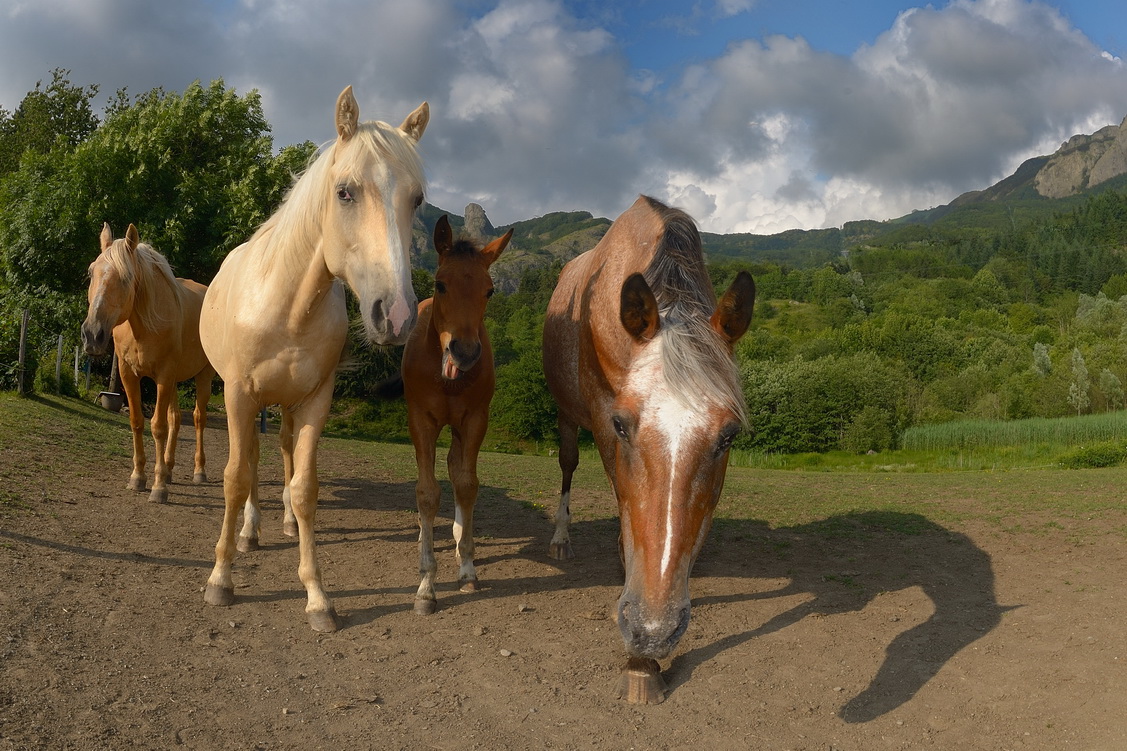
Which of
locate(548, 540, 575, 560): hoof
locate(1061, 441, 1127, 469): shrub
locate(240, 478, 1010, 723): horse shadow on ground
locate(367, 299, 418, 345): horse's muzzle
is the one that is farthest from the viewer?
locate(1061, 441, 1127, 469): shrub

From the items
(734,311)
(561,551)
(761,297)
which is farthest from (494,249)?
(761,297)

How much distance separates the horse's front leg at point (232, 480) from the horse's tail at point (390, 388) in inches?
84.5

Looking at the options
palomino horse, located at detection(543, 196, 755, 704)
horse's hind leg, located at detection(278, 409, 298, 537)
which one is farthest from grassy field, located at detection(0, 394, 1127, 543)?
palomino horse, located at detection(543, 196, 755, 704)

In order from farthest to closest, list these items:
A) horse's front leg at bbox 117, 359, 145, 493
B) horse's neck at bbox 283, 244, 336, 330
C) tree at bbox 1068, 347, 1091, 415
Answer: tree at bbox 1068, 347, 1091, 415, horse's front leg at bbox 117, 359, 145, 493, horse's neck at bbox 283, 244, 336, 330

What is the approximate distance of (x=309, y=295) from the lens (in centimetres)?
458

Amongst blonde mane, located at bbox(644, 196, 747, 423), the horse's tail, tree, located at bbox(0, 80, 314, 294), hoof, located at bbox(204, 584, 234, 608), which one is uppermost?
tree, located at bbox(0, 80, 314, 294)

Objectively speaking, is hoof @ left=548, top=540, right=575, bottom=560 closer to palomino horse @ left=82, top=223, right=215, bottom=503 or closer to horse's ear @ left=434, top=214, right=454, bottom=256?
horse's ear @ left=434, top=214, right=454, bottom=256

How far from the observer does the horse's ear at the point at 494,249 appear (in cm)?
512

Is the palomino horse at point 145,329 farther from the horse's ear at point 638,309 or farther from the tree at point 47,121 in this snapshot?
the tree at point 47,121

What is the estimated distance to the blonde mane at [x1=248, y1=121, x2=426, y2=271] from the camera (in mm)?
4047

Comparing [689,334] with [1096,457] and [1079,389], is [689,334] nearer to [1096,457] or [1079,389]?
[1096,457]

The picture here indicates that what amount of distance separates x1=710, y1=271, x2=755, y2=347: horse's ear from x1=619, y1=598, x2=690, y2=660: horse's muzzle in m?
1.38

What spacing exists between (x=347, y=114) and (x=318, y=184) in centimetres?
49

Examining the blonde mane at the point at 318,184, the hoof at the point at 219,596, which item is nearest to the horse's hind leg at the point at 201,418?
the blonde mane at the point at 318,184
